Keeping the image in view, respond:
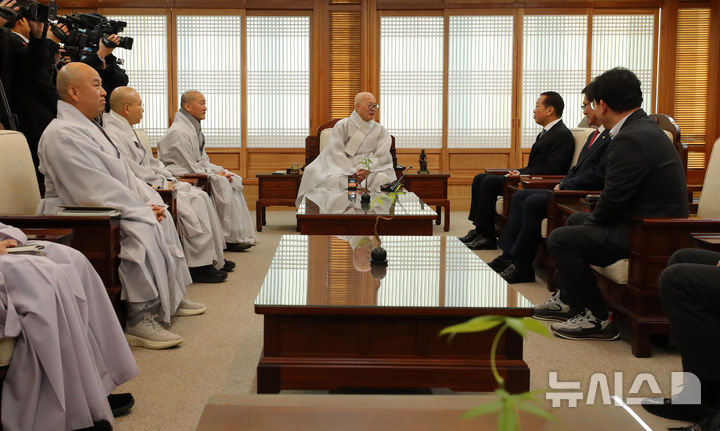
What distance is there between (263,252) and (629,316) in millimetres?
3092

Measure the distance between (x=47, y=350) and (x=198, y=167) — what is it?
3.80 m

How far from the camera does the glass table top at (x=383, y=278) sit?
2.26 m

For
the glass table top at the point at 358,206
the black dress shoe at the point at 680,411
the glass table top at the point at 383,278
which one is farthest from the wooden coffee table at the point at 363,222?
the black dress shoe at the point at 680,411

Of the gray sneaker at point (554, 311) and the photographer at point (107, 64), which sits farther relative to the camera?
the photographer at point (107, 64)

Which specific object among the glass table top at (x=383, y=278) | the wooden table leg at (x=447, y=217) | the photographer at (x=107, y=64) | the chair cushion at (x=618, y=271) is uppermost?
the photographer at (x=107, y=64)

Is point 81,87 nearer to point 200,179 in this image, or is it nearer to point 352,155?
point 200,179

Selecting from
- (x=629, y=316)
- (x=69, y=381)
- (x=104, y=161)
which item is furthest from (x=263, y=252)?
(x=69, y=381)

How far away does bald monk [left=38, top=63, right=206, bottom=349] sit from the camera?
312 cm

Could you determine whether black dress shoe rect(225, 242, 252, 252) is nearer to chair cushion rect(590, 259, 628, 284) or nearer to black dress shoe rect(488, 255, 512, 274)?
black dress shoe rect(488, 255, 512, 274)

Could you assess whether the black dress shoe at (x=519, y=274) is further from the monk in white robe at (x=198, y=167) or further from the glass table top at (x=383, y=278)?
the monk in white robe at (x=198, y=167)

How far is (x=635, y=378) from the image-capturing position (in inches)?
108

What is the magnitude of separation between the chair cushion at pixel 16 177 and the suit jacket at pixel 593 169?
9.76 ft

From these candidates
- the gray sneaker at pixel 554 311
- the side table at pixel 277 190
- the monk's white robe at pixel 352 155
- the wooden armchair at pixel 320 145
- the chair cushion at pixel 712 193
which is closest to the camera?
the chair cushion at pixel 712 193

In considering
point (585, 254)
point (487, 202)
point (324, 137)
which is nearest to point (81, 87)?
point (585, 254)
